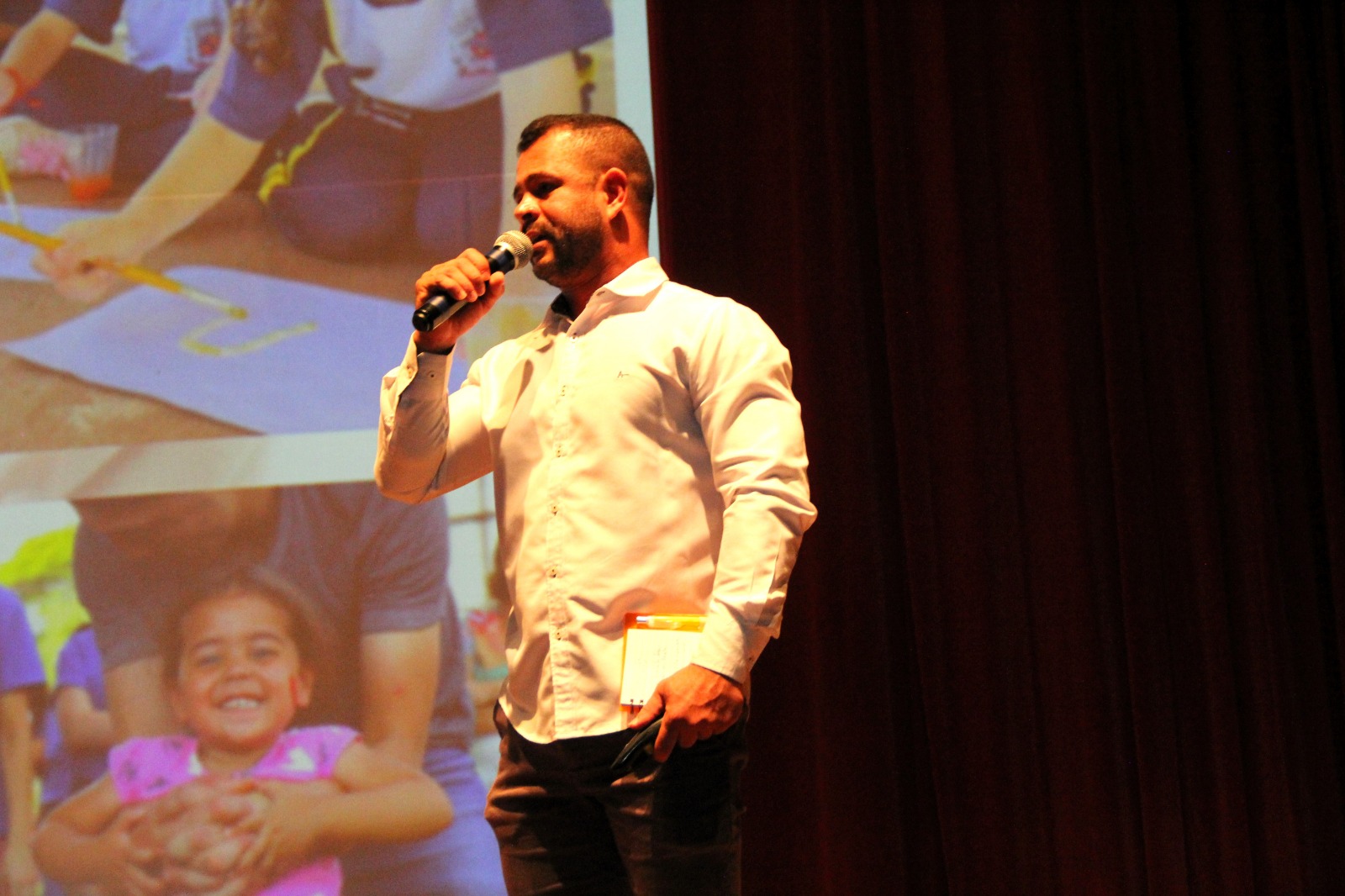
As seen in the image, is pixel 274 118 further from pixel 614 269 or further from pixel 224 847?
pixel 224 847

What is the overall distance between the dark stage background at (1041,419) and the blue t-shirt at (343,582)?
0.70 m

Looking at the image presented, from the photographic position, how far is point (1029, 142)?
2.69 metres

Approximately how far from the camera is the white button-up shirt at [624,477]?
1.39 metres

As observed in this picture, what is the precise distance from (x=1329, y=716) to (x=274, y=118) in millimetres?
2784

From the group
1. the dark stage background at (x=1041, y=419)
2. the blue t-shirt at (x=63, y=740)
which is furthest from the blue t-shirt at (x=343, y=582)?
the dark stage background at (x=1041, y=419)

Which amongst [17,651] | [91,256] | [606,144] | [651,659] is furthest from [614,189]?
[17,651]

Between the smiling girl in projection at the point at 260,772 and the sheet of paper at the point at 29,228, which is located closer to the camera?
the smiling girl in projection at the point at 260,772

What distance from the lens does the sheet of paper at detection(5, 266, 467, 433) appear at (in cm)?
249

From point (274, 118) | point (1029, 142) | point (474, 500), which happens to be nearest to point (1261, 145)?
point (1029, 142)

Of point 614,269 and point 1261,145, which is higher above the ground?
point 1261,145

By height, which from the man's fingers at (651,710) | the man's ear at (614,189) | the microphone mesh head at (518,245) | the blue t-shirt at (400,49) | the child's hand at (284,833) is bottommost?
the child's hand at (284,833)

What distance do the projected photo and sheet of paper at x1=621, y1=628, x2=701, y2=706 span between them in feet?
4.05

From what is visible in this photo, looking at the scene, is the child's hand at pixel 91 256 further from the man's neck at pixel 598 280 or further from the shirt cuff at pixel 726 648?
the shirt cuff at pixel 726 648

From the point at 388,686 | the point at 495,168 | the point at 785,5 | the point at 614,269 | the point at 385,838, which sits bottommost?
the point at 385,838
